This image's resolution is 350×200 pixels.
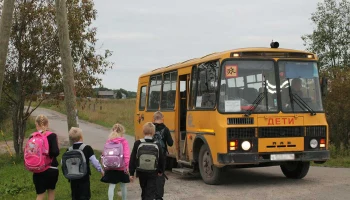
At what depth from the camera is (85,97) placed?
1981 cm

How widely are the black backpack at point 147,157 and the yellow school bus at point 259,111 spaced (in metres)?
2.64

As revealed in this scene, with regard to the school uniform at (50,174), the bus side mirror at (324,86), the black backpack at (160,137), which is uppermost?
the bus side mirror at (324,86)

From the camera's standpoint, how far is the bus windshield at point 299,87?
1060 centimetres

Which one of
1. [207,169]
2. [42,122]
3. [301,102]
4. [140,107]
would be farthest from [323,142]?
[140,107]

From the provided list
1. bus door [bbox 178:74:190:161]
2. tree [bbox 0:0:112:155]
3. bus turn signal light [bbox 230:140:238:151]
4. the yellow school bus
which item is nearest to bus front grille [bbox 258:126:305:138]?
the yellow school bus

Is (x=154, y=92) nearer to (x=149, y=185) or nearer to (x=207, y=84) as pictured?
(x=207, y=84)

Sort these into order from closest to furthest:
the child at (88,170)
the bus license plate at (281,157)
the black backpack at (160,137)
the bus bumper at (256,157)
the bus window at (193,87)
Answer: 1. the child at (88,170)
2. the black backpack at (160,137)
3. the bus bumper at (256,157)
4. the bus license plate at (281,157)
5. the bus window at (193,87)

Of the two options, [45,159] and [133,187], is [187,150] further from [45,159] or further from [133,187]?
[45,159]

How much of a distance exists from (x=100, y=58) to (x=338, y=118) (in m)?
8.88

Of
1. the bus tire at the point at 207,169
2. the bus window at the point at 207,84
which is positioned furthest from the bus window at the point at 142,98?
the bus tire at the point at 207,169

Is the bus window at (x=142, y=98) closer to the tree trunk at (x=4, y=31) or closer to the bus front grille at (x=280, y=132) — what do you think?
the bus front grille at (x=280, y=132)

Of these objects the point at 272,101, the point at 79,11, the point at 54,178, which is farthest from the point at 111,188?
the point at 79,11

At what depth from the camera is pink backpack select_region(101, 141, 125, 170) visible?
8.09 meters

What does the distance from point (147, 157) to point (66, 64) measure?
4841 millimetres
